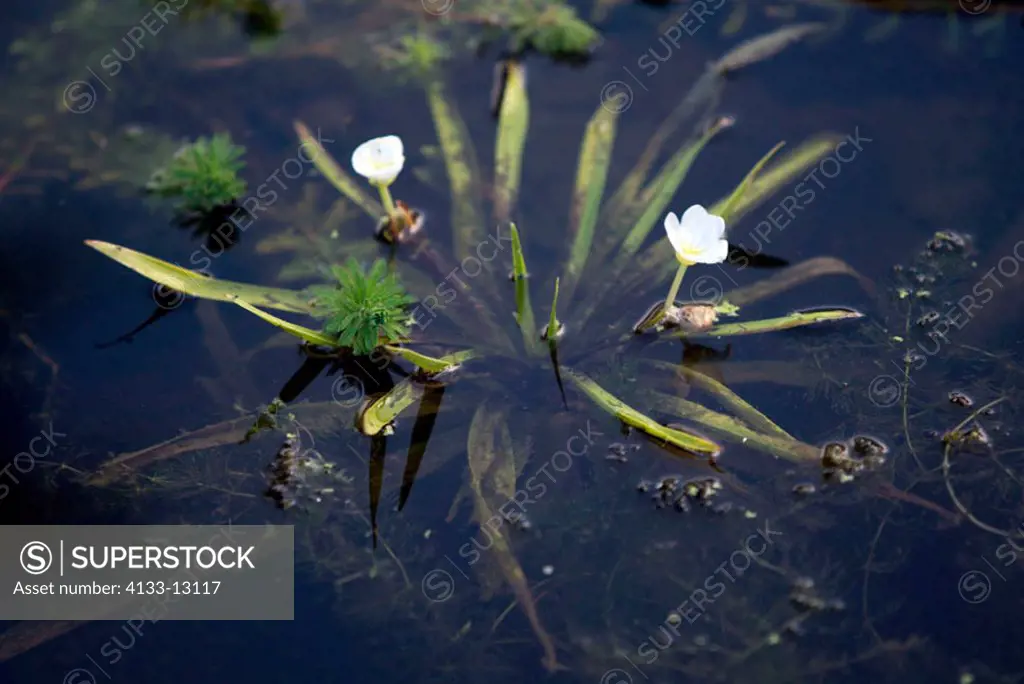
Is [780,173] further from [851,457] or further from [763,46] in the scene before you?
[851,457]

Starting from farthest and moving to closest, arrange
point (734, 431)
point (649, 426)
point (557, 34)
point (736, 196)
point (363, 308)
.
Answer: point (557, 34)
point (736, 196)
point (363, 308)
point (734, 431)
point (649, 426)

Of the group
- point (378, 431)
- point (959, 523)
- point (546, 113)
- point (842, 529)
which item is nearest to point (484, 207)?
point (546, 113)

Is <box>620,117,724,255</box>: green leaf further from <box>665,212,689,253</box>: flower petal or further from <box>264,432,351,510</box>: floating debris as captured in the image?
<box>264,432,351,510</box>: floating debris

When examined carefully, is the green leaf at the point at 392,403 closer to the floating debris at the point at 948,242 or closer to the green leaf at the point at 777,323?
the green leaf at the point at 777,323

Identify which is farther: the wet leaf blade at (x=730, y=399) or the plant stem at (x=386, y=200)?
the plant stem at (x=386, y=200)

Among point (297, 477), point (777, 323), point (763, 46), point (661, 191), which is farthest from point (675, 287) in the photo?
point (763, 46)

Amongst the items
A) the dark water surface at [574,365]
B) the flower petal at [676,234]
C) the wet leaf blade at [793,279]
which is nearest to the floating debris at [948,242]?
the dark water surface at [574,365]

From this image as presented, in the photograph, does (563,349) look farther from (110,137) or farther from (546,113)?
(110,137)
